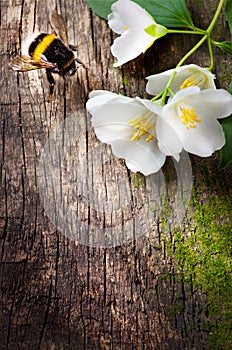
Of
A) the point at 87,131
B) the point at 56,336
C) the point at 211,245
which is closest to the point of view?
the point at 56,336

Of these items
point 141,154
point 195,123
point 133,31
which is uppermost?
point 133,31

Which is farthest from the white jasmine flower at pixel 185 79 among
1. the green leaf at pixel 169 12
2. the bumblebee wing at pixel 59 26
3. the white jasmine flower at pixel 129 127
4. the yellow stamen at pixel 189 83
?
the bumblebee wing at pixel 59 26

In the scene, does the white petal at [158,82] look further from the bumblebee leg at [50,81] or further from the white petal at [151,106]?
the bumblebee leg at [50,81]

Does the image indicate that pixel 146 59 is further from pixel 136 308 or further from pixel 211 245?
pixel 136 308

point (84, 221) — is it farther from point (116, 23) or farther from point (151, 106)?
point (116, 23)

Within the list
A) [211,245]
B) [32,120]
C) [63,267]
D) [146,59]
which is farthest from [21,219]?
[146,59]

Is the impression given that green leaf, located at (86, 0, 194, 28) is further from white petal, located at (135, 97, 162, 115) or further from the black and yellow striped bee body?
white petal, located at (135, 97, 162, 115)

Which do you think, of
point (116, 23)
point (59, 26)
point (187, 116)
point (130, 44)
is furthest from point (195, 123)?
point (59, 26)

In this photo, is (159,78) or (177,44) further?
(177,44)
